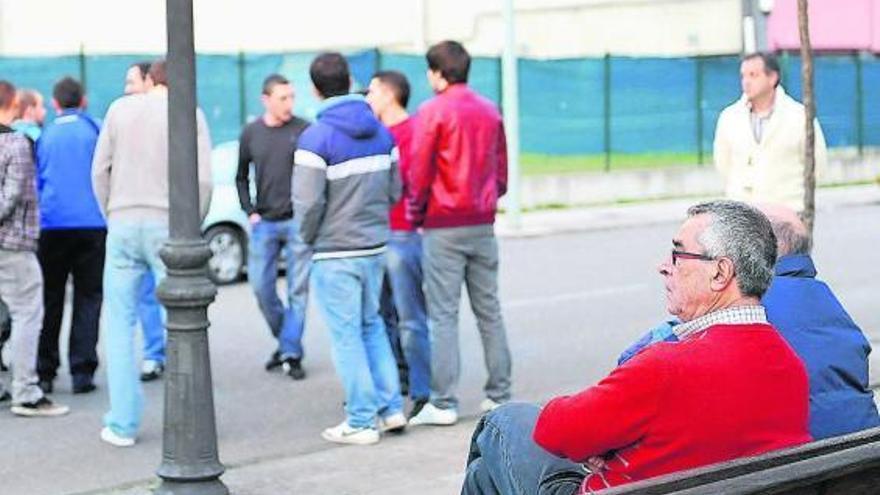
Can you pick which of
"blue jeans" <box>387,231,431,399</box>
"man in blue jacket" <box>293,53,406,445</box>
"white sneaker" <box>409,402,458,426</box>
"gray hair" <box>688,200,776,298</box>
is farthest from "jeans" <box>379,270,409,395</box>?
"gray hair" <box>688,200,776,298</box>

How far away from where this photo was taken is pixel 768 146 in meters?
9.34

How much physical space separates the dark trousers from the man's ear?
6383 millimetres

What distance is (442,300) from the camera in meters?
9.13

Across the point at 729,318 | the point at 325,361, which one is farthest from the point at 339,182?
the point at 729,318

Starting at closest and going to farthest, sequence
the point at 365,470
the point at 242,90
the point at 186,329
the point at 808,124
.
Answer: the point at 186,329 → the point at 365,470 → the point at 808,124 → the point at 242,90

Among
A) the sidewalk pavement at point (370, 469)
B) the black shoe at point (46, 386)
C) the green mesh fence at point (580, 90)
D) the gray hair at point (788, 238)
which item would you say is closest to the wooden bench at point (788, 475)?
the gray hair at point (788, 238)

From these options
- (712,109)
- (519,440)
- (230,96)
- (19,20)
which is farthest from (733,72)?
(519,440)

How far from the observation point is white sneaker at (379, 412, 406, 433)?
892cm

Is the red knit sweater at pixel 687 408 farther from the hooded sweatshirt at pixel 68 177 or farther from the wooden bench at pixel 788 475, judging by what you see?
the hooded sweatshirt at pixel 68 177

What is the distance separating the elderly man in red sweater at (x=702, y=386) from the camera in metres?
4.38

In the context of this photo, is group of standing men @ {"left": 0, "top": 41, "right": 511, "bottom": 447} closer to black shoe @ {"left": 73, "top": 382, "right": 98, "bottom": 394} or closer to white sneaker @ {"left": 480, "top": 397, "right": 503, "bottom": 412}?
white sneaker @ {"left": 480, "top": 397, "right": 503, "bottom": 412}

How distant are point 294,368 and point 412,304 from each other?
1.59 m

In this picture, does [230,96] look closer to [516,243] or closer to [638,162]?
[516,243]

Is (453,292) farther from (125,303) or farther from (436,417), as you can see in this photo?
(125,303)
